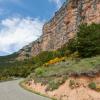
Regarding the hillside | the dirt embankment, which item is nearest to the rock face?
the hillside

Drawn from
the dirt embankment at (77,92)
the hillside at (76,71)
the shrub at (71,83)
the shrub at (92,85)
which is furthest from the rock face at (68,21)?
the shrub at (92,85)

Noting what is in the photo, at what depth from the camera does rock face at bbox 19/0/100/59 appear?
97.0 meters

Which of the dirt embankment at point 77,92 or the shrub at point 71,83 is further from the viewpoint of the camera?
the shrub at point 71,83

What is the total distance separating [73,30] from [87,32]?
214 feet

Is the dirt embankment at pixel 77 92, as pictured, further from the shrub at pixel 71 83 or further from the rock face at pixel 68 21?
the rock face at pixel 68 21

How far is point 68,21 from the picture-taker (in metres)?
120

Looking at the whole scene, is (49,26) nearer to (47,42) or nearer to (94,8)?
(47,42)

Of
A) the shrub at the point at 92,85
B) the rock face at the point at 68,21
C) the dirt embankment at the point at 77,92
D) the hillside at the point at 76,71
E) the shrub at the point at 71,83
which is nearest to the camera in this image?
the dirt embankment at the point at 77,92

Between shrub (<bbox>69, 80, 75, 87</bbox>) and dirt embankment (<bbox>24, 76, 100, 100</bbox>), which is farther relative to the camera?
shrub (<bbox>69, 80, 75, 87</bbox>)

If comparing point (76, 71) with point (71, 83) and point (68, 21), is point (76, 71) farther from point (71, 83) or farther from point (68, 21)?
point (68, 21)

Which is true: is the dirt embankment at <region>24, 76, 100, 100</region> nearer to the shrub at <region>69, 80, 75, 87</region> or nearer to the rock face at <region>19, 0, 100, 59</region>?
the shrub at <region>69, 80, 75, 87</region>

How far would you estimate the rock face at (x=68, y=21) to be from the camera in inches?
3817

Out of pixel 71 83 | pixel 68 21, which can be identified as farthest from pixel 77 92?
pixel 68 21

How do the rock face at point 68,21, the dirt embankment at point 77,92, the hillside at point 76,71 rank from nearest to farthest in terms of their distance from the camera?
the dirt embankment at point 77,92 < the hillside at point 76,71 < the rock face at point 68,21
